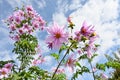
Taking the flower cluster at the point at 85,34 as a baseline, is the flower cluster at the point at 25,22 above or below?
above

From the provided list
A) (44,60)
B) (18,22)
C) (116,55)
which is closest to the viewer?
(44,60)

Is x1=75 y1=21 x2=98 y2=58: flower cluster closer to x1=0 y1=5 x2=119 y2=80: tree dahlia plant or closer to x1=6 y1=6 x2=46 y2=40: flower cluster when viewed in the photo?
x1=0 y1=5 x2=119 y2=80: tree dahlia plant

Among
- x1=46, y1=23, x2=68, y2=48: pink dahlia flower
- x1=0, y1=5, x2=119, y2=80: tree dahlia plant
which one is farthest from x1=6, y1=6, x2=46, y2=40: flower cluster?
x1=46, y1=23, x2=68, y2=48: pink dahlia flower

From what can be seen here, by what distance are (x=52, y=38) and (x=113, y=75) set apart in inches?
565

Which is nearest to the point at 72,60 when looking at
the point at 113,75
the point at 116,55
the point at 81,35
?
the point at 81,35

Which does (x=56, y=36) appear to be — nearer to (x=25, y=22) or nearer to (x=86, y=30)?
(x=86, y=30)

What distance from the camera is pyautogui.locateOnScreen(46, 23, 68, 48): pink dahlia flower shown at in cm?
311

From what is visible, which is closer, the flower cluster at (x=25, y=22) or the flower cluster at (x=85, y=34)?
the flower cluster at (x=85, y=34)

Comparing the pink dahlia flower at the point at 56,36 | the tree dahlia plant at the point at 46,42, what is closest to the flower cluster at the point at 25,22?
the tree dahlia plant at the point at 46,42

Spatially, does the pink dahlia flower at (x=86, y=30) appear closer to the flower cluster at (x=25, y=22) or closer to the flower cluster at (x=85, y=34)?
the flower cluster at (x=85, y=34)

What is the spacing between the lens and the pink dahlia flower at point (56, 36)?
3.11 meters

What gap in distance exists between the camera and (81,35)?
3.11 metres

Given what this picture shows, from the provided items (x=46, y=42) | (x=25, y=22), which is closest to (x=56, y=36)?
(x=46, y=42)

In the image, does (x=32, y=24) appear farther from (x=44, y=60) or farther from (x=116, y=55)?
(x=116, y=55)
